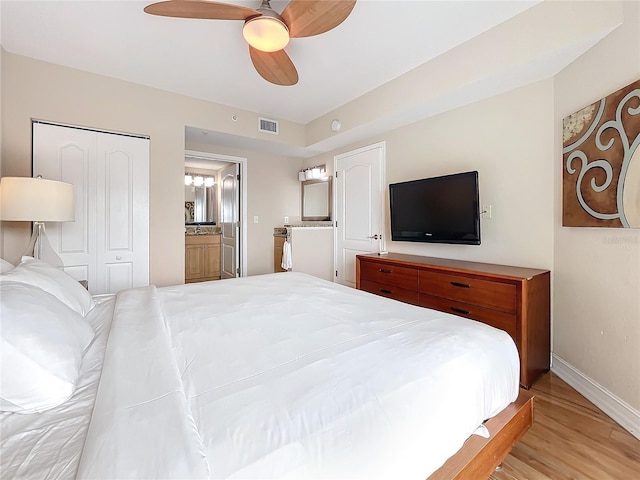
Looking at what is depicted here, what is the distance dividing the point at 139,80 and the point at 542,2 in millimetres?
3478

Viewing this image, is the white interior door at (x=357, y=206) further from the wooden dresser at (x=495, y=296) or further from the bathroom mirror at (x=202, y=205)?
the bathroom mirror at (x=202, y=205)

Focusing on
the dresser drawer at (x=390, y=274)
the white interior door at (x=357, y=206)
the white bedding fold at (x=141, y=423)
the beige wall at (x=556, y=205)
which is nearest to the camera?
the white bedding fold at (x=141, y=423)

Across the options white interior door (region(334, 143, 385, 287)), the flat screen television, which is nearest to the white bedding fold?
the flat screen television

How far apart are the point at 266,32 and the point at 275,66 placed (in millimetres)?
434

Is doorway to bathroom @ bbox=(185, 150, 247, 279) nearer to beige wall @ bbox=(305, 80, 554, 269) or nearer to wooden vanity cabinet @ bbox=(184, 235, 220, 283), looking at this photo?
wooden vanity cabinet @ bbox=(184, 235, 220, 283)

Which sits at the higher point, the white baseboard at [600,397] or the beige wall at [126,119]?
the beige wall at [126,119]

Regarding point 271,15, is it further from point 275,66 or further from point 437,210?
point 437,210

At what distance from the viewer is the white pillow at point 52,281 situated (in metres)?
1.22

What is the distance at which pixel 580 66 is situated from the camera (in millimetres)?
2035

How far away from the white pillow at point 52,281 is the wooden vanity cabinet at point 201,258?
3.78 meters

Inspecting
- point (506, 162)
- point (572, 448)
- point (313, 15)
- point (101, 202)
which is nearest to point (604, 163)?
point (506, 162)

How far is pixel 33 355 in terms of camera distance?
80 cm

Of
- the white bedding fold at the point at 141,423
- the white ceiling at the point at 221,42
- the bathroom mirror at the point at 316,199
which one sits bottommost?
the white bedding fold at the point at 141,423

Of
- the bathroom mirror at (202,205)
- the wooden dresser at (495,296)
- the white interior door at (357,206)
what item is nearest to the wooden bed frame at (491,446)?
the wooden dresser at (495,296)
